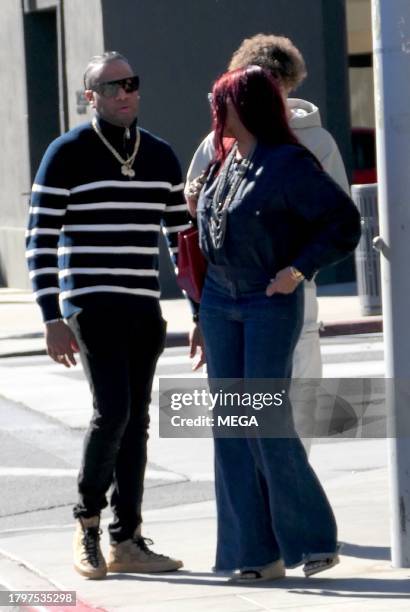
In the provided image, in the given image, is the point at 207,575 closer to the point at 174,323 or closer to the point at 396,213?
the point at 396,213

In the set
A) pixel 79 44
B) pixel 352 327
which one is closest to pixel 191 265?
pixel 352 327

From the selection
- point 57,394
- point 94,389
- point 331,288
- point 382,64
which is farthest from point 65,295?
point 331,288

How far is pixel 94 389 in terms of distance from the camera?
593 centimetres

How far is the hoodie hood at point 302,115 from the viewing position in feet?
21.2

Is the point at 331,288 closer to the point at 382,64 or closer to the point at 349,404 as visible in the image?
the point at 349,404

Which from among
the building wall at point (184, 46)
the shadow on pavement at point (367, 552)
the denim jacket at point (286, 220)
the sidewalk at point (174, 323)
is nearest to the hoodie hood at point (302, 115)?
the denim jacket at point (286, 220)

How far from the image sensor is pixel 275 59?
6297mm

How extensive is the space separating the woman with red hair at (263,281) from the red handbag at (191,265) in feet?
0.27

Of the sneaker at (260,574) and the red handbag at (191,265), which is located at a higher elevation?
the red handbag at (191,265)

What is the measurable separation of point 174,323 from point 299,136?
33.4 feet

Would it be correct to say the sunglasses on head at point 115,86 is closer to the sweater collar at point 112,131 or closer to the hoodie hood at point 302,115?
the sweater collar at point 112,131

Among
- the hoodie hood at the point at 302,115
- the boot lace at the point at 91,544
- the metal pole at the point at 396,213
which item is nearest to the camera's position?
the metal pole at the point at 396,213

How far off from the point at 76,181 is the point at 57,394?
5902 mm

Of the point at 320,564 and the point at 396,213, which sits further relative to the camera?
the point at 396,213
